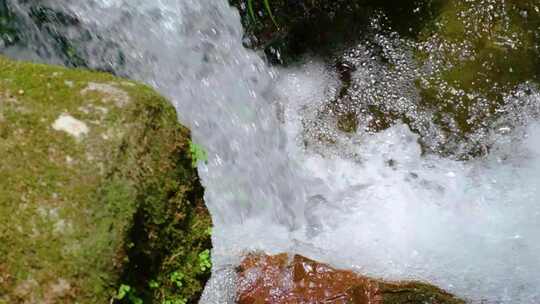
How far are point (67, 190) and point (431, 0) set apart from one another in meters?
3.14

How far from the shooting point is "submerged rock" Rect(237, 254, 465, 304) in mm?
3494

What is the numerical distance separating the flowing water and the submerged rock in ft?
0.42

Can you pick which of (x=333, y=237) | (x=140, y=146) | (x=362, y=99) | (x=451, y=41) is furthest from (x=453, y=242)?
(x=140, y=146)

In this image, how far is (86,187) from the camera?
2.24 meters

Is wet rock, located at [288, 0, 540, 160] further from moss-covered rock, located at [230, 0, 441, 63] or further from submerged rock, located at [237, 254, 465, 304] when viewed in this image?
submerged rock, located at [237, 254, 465, 304]

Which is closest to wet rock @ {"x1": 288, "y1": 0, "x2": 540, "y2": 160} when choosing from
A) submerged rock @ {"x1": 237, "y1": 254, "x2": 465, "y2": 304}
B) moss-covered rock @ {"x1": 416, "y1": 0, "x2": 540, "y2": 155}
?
moss-covered rock @ {"x1": 416, "y1": 0, "x2": 540, "y2": 155}

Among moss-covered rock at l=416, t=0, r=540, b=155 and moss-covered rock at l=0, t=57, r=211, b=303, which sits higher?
moss-covered rock at l=416, t=0, r=540, b=155

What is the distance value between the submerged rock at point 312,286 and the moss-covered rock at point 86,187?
108 cm

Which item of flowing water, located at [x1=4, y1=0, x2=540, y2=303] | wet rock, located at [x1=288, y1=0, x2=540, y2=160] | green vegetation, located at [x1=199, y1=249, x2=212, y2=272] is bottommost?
green vegetation, located at [x1=199, y1=249, x2=212, y2=272]

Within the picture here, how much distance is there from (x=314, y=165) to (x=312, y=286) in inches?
38.8

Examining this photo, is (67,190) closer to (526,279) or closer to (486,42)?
(526,279)

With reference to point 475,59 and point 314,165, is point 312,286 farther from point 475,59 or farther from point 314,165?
point 475,59

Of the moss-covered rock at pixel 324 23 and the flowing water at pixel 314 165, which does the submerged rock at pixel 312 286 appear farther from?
the moss-covered rock at pixel 324 23

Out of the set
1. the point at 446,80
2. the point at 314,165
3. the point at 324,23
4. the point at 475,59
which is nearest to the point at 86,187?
the point at 314,165
